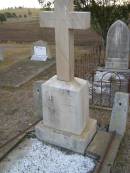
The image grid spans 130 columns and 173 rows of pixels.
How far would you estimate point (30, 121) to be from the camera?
19.5ft

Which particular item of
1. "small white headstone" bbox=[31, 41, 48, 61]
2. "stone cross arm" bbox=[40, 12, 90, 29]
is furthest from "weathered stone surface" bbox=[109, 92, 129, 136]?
"small white headstone" bbox=[31, 41, 48, 61]

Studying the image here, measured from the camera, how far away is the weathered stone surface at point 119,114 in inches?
191

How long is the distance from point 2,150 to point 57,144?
858 millimetres

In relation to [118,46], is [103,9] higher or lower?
higher

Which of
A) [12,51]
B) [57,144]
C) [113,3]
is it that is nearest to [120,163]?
[57,144]

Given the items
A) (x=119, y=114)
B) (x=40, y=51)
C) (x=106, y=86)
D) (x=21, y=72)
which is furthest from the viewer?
(x=40, y=51)

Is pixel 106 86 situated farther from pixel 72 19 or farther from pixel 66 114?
pixel 72 19

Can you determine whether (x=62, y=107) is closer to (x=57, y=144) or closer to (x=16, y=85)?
(x=57, y=144)

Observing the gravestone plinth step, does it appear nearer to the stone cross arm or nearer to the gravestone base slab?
the gravestone base slab

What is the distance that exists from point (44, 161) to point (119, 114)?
1497mm

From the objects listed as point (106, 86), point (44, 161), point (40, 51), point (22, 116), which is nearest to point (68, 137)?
point (44, 161)

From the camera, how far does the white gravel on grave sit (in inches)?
164

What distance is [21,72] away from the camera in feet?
31.1

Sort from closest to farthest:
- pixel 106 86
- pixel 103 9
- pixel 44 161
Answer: pixel 44 161, pixel 106 86, pixel 103 9
